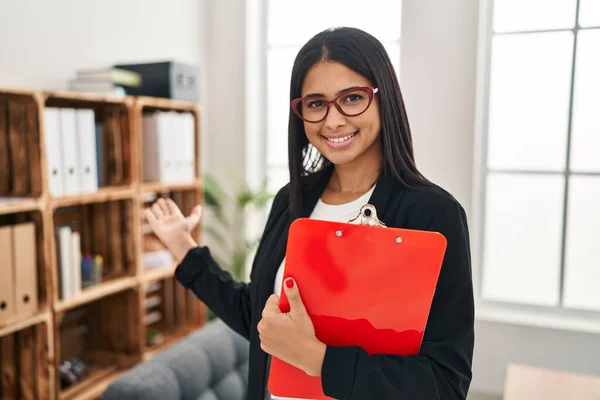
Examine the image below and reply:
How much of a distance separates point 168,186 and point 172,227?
135cm

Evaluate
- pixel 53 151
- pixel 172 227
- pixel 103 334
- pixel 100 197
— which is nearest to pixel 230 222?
pixel 103 334

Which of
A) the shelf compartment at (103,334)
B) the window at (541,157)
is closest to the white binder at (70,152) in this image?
the shelf compartment at (103,334)

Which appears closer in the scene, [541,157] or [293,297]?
[293,297]

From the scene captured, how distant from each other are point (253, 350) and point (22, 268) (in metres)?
1.13

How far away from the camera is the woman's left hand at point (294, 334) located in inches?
29.5

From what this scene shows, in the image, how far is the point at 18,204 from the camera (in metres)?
1.72

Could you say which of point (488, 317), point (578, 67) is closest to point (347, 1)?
point (578, 67)

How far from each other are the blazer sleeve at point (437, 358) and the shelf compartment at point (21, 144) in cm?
149

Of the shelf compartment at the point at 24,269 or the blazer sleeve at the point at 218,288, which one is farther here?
the shelf compartment at the point at 24,269

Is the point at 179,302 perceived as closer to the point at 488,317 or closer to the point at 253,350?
the point at 488,317

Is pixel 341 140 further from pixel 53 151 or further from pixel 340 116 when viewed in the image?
pixel 53 151

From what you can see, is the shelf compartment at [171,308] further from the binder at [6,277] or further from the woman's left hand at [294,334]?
the woman's left hand at [294,334]

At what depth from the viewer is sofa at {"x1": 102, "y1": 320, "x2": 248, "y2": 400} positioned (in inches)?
51.2

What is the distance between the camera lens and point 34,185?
1.83m
